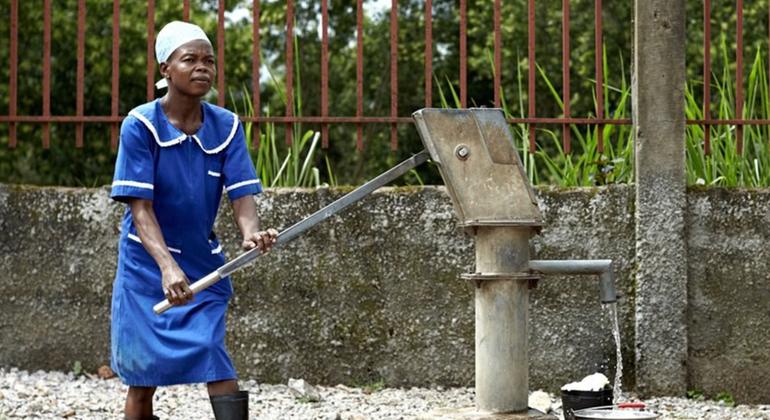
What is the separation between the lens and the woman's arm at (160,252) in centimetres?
336

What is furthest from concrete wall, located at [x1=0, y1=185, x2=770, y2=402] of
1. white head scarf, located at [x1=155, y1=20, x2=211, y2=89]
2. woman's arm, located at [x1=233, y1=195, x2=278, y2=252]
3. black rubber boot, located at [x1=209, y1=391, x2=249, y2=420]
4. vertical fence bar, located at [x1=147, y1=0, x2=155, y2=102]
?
black rubber boot, located at [x1=209, y1=391, x2=249, y2=420]

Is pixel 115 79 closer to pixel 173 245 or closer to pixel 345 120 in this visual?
pixel 345 120

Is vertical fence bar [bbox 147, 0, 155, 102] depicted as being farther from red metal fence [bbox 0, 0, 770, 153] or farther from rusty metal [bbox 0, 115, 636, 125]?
rusty metal [bbox 0, 115, 636, 125]

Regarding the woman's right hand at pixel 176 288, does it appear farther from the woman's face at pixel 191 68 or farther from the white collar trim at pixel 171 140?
the woman's face at pixel 191 68

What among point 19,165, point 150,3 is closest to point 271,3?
point 19,165

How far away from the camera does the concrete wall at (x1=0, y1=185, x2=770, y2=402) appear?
208 inches

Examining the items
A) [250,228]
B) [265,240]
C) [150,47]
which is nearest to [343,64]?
[150,47]

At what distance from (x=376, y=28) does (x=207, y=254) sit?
16252 mm

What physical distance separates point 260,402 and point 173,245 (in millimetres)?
1660

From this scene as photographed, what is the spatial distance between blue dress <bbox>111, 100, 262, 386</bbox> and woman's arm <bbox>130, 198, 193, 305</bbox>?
0.04 metres

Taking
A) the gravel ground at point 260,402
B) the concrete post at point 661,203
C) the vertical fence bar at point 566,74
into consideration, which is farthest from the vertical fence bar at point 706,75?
the gravel ground at point 260,402

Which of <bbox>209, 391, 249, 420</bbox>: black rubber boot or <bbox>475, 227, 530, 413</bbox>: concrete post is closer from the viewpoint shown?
<bbox>475, 227, 530, 413</bbox>: concrete post

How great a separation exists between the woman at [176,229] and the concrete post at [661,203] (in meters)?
2.14

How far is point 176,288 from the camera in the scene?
132 inches
